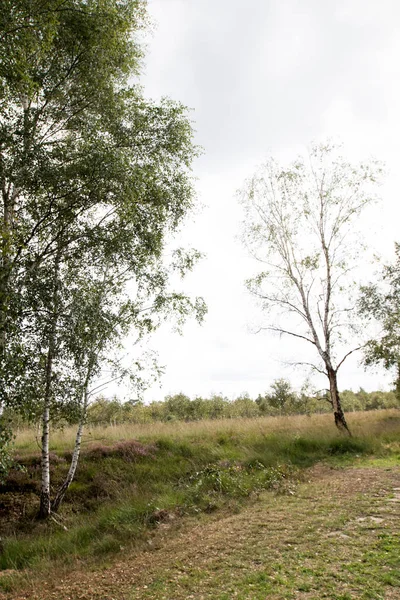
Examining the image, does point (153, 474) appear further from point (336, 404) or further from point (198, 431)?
point (336, 404)

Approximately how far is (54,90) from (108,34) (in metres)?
2.19

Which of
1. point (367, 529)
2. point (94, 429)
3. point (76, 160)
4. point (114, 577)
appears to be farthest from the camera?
point (94, 429)

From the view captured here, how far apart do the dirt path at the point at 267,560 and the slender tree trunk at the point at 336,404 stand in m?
9.43

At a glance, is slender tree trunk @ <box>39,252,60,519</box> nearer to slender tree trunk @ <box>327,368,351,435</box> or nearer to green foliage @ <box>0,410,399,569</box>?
green foliage @ <box>0,410,399,569</box>

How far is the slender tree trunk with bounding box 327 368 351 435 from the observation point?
17.1 m

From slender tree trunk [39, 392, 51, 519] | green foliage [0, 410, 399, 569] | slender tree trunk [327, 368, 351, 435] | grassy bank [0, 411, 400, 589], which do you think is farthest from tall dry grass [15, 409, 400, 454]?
slender tree trunk [39, 392, 51, 519]

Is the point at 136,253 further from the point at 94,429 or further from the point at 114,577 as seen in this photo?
the point at 94,429

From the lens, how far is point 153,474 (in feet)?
42.2

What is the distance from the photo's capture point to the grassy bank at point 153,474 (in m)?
7.86

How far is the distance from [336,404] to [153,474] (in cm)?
985

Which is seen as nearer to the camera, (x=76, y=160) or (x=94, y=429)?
(x=76, y=160)

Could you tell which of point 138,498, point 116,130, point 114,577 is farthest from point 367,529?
point 116,130

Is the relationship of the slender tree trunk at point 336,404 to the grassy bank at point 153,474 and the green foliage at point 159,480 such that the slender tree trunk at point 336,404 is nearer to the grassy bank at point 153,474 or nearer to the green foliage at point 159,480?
the grassy bank at point 153,474

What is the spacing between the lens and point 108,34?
9562mm
